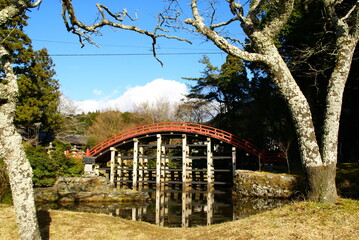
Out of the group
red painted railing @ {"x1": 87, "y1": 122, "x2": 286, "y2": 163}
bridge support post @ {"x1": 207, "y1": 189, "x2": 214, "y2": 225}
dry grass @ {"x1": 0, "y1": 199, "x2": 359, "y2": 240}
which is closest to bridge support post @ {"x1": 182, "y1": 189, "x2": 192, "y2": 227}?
bridge support post @ {"x1": 207, "y1": 189, "x2": 214, "y2": 225}

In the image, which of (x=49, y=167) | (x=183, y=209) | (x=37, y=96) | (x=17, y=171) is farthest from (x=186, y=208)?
(x=37, y=96)

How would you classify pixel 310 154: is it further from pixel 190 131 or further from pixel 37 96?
pixel 37 96

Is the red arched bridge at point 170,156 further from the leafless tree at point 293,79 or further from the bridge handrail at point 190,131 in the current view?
the leafless tree at point 293,79

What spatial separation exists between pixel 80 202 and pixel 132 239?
13.4 metres

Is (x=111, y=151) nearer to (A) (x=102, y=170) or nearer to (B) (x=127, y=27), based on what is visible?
(A) (x=102, y=170)

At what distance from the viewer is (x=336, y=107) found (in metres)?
6.94

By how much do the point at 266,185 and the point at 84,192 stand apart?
12.2m

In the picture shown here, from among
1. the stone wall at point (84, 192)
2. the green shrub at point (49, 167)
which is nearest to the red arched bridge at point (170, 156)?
the green shrub at point (49, 167)

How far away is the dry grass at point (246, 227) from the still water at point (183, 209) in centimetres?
574

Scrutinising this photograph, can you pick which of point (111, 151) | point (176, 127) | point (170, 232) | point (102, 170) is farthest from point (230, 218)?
point (102, 170)

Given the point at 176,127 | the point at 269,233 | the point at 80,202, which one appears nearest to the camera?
the point at 269,233

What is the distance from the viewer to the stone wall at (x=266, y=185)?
18.5 meters

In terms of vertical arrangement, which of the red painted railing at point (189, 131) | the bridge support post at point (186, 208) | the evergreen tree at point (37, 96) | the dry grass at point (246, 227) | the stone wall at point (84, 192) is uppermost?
the evergreen tree at point (37, 96)

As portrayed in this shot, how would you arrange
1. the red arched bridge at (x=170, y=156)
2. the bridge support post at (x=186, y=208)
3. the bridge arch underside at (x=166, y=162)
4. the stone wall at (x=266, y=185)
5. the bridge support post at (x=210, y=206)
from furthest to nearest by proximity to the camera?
the bridge arch underside at (x=166, y=162), the red arched bridge at (x=170, y=156), the stone wall at (x=266, y=185), the bridge support post at (x=210, y=206), the bridge support post at (x=186, y=208)
